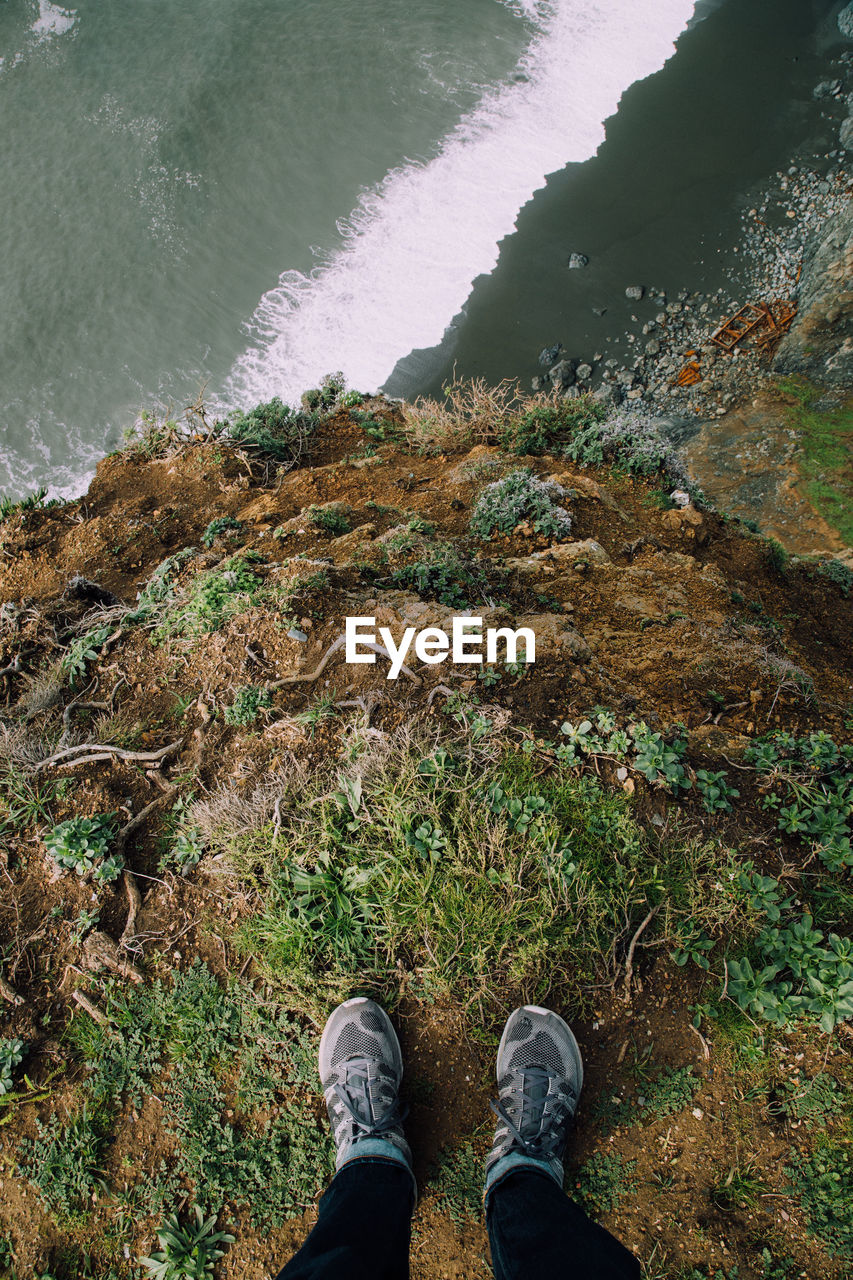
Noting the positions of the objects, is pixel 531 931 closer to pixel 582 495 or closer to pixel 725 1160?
pixel 725 1160

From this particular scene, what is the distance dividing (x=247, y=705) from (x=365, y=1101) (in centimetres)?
197

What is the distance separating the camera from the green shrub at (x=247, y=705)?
3.45 meters

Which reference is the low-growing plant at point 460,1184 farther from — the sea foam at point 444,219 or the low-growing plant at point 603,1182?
the sea foam at point 444,219

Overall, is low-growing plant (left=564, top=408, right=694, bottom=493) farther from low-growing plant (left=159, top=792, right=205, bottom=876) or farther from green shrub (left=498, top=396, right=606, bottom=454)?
low-growing plant (left=159, top=792, right=205, bottom=876)

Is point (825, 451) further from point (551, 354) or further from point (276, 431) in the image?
point (276, 431)

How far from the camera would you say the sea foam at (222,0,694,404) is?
35.1 ft

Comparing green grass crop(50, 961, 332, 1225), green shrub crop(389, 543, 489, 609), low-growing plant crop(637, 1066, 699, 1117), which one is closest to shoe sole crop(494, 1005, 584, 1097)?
low-growing plant crop(637, 1066, 699, 1117)

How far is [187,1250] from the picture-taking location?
226cm

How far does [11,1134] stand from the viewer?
8.17 feet

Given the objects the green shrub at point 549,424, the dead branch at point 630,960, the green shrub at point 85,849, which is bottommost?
the green shrub at point 85,849

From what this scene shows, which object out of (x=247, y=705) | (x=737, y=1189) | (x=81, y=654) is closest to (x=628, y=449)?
(x=247, y=705)

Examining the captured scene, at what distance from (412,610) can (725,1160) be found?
2.90 m

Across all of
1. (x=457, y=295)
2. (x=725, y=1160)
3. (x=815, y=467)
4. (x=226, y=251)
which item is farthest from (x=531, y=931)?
(x=226, y=251)

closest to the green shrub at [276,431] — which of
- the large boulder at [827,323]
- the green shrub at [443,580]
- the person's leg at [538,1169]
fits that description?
the green shrub at [443,580]
